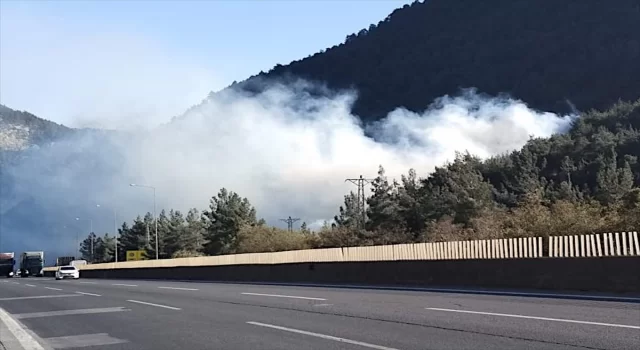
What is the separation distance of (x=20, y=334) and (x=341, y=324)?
650 cm

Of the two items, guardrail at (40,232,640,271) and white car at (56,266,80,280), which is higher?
guardrail at (40,232,640,271)

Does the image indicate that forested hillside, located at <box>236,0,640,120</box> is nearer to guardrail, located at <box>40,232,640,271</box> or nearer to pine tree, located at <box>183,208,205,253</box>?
pine tree, located at <box>183,208,205,253</box>

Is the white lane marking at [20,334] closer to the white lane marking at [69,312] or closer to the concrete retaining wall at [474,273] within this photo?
the white lane marking at [69,312]

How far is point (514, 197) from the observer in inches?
2675

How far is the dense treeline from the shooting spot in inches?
1674

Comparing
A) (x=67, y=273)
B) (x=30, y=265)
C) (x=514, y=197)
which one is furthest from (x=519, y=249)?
(x=30, y=265)

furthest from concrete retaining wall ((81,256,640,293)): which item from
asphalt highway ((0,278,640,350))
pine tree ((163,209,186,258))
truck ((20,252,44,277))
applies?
pine tree ((163,209,186,258))

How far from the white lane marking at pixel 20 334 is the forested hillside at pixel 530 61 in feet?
370

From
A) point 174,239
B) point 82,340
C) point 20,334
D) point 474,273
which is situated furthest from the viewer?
point 174,239

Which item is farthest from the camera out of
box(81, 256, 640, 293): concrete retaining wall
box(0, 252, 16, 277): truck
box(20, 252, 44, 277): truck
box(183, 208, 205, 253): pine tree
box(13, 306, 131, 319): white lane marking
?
box(183, 208, 205, 253): pine tree

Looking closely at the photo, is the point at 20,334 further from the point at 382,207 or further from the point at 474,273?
the point at 382,207

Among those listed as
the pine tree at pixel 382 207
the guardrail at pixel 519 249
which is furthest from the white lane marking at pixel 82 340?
the pine tree at pixel 382 207

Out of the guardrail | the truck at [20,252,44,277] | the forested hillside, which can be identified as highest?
the forested hillside

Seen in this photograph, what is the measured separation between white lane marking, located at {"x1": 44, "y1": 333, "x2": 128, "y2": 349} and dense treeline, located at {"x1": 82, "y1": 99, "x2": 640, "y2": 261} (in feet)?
96.7
